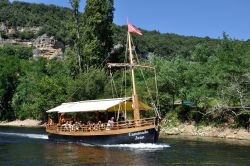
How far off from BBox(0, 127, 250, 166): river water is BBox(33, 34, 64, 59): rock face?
143390 millimetres

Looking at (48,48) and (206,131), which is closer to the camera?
(206,131)

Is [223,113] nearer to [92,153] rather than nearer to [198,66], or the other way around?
[198,66]

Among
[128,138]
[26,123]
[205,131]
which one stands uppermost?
[128,138]

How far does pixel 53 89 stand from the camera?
261ft

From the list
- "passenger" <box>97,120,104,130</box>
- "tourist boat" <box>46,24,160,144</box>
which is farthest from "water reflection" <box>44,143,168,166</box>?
"passenger" <box>97,120,104,130</box>

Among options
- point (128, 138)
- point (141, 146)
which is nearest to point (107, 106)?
point (128, 138)

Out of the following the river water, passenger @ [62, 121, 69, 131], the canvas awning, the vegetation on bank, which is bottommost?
the river water

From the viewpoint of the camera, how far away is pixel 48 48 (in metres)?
188

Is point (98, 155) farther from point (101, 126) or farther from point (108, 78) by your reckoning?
point (108, 78)

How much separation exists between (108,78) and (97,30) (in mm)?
10654

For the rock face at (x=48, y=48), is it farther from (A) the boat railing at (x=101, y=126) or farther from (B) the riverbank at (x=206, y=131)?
(A) the boat railing at (x=101, y=126)

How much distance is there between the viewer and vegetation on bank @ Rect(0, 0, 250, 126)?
54.6 m

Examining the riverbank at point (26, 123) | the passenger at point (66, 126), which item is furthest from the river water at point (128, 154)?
the riverbank at point (26, 123)

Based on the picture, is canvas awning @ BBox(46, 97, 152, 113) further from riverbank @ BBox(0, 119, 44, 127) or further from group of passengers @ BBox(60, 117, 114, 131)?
riverbank @ BBox(0, 119, 44, 127)
